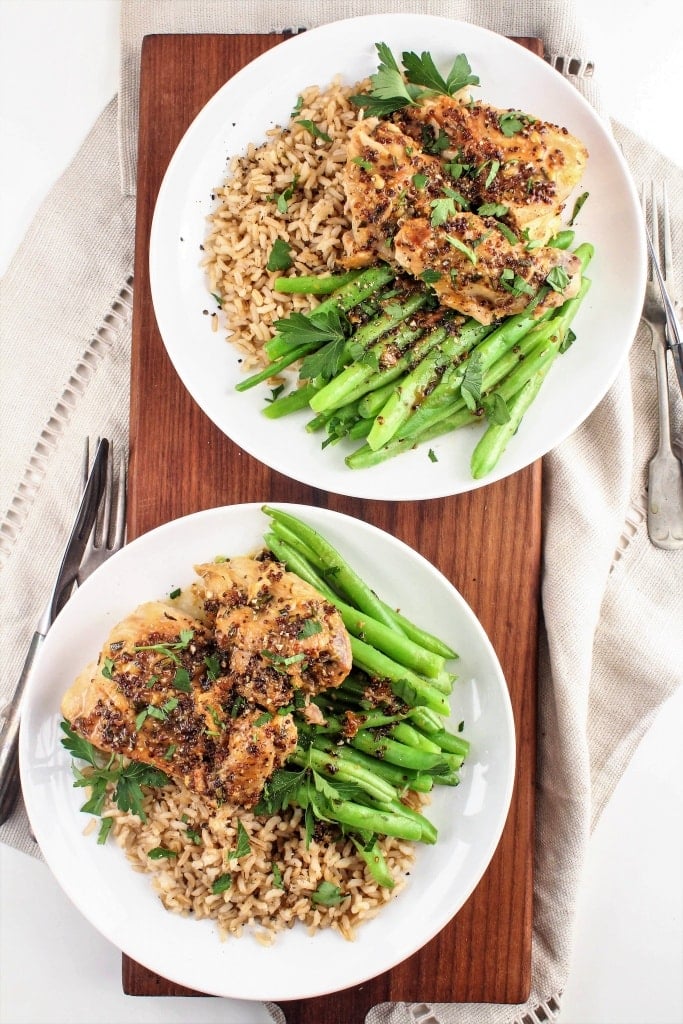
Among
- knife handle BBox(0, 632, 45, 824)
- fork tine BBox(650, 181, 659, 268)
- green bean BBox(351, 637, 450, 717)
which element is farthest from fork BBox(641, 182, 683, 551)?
knife handle BBox(0, 632, 45, 824)

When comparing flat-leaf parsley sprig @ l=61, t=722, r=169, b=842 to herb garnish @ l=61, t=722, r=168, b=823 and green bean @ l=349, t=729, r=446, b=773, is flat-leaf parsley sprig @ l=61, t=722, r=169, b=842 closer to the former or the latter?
herb garnish @ l=61, t=722, r=168, b=823

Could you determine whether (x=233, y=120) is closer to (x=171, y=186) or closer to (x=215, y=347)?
(x=171, y=186)

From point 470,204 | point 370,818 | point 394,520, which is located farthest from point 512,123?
point 370,818

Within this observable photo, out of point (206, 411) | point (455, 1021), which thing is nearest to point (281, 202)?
point (206, 411)

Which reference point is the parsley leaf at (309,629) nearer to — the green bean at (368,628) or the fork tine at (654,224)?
the green bean at (368,628)

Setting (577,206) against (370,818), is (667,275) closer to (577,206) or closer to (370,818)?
(577,206)

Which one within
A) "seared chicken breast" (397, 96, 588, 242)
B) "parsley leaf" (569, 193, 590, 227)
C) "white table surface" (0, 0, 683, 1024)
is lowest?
"white table surface" (0, 0, 683, 1024)
